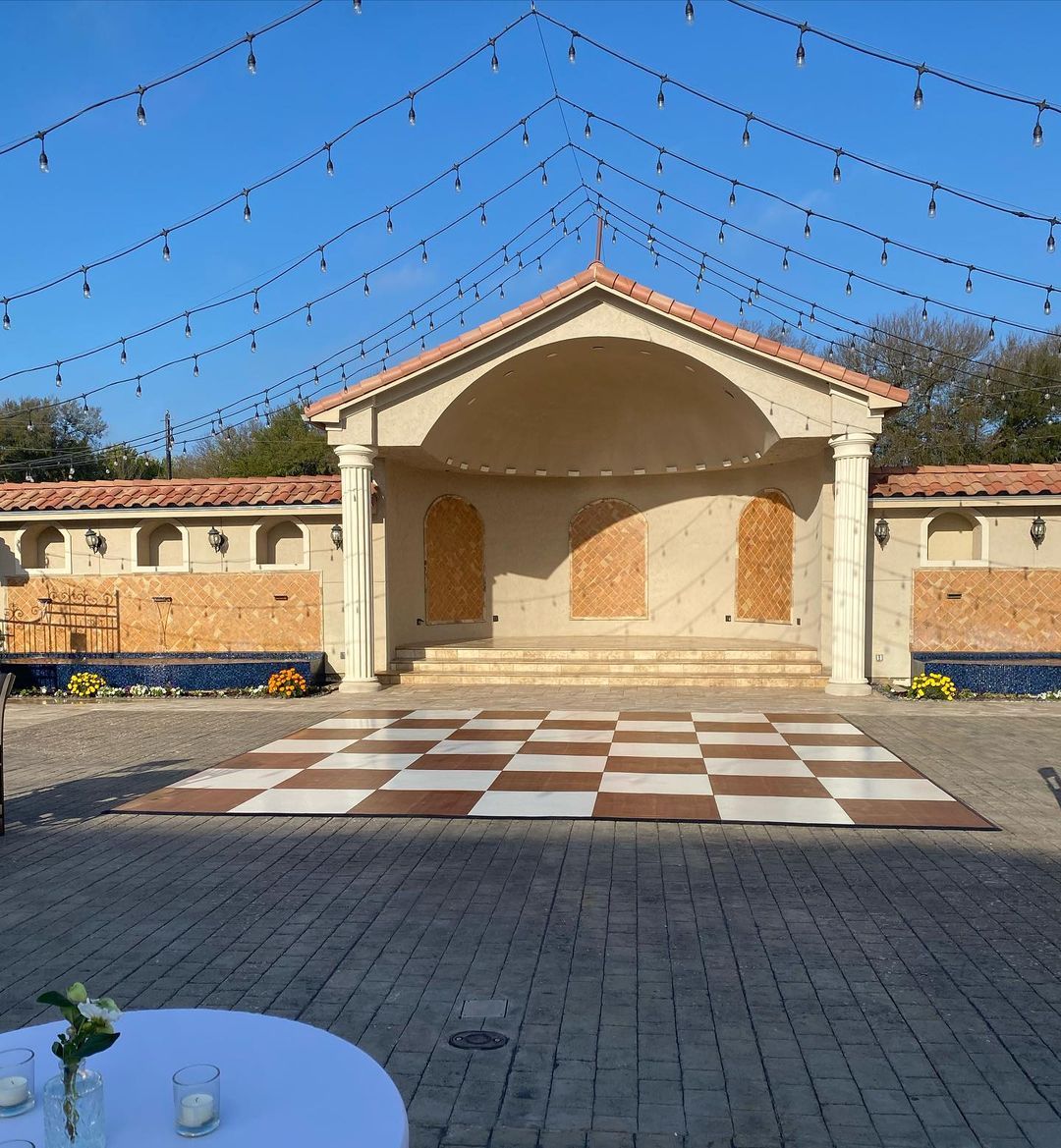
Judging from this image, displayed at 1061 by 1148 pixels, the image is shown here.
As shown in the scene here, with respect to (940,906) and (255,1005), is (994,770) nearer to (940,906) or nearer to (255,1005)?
(940,906)

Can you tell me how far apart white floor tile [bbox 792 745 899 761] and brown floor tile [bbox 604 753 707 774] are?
1125 mm

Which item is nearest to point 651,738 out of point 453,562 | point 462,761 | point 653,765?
point 653,765

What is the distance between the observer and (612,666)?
14.5 meters

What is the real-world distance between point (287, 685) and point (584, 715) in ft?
15.3

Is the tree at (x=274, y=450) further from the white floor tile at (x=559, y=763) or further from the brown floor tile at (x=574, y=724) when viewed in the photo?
the white floor tile at (x=559, y=763)

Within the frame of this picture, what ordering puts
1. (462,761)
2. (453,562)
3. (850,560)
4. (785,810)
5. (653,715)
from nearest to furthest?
(785,810), (462,761), (653,715), (850,560), (453,562)

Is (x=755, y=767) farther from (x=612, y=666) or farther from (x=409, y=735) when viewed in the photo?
(x=612, y=666)

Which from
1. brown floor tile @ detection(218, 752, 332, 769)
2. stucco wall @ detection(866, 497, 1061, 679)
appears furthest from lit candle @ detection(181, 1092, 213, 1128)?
stucco wall @ detection(866, 497, 1061, 679)

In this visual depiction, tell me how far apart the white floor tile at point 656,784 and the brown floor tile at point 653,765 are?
141 mm

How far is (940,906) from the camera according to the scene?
16.4ft

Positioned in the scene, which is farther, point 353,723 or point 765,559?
point 765,559

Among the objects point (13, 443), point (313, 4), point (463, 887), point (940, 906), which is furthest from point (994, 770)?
point (13, 443)

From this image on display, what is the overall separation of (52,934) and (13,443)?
34972 mm

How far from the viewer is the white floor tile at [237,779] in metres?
8.03
